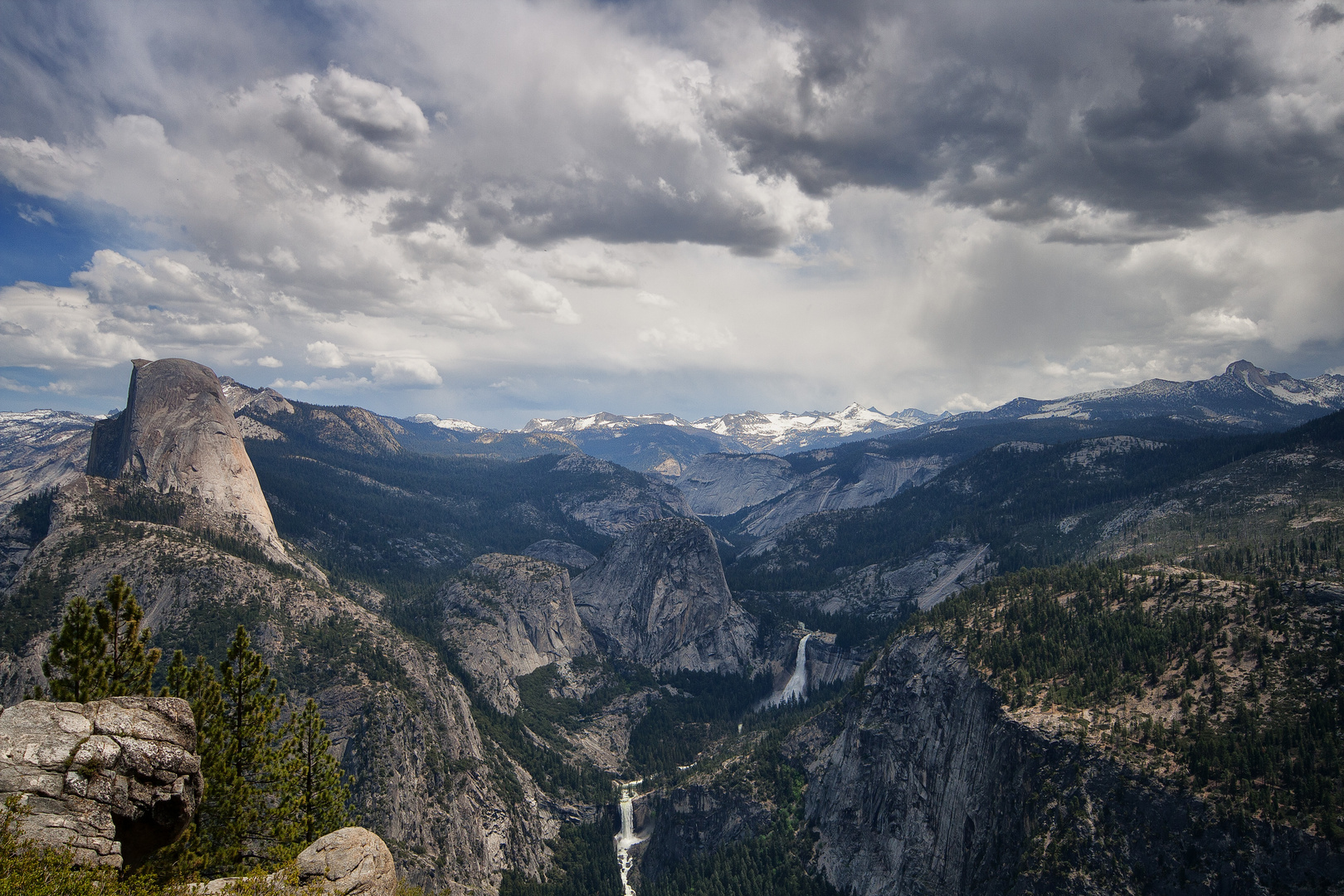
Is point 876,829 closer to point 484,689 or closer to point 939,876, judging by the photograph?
point 939,876

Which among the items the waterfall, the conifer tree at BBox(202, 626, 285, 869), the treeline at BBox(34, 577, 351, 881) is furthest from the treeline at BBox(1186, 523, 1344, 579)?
the conifer tree at BBox(202, 626, 285, 869)

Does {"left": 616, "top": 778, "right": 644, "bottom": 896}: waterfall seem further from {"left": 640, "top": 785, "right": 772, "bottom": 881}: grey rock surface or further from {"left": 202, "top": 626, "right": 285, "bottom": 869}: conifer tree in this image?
{"left": 202, "top": 626, "right": 285, "bottom": 869}: conifer tree

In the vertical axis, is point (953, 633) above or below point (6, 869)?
below

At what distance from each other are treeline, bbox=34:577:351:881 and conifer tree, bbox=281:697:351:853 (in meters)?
0.07

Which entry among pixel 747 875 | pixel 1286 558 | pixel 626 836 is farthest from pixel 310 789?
pixel 1286 558

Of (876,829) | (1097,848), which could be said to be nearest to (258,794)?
(1097,848)

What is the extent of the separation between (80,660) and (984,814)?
10319 centimetres

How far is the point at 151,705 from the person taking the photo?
30.1m

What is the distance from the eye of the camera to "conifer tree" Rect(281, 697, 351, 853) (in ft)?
147

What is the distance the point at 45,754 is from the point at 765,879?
125758 millimetres

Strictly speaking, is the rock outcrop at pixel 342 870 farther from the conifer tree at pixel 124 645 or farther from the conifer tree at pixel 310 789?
the conifer tree at pixel 124 645

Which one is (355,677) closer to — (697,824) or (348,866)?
(697,824)

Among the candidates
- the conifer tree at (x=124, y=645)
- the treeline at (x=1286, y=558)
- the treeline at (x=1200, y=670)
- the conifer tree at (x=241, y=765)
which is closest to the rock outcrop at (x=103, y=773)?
the conifer tree at (x=124, y=645)

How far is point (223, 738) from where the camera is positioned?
4269 cm
